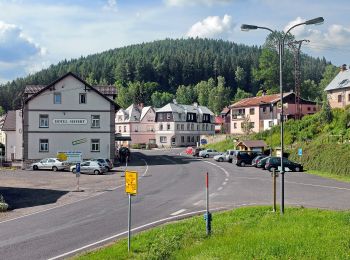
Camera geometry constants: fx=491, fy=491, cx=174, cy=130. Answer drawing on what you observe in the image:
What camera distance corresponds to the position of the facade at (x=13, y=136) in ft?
199

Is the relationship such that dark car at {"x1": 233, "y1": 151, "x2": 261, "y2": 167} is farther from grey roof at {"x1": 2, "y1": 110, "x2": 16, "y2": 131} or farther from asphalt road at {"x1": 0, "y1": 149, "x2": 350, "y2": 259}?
grey roof at {"x1": 2, "y1": 110, "x2": 16, "y2": 131}

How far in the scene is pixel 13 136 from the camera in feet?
220

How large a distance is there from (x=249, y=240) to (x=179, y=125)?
10083cm

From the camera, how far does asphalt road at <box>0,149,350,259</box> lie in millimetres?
17422

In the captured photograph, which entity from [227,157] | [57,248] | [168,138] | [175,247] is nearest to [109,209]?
[57,248]

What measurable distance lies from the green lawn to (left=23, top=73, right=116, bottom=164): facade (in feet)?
132

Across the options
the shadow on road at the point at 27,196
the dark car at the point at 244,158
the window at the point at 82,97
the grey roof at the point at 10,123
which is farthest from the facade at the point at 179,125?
the shadow on road at the point at 27,196

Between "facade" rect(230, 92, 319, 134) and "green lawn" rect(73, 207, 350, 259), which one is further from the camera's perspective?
"facade" rect(230, 92, 319, 134)

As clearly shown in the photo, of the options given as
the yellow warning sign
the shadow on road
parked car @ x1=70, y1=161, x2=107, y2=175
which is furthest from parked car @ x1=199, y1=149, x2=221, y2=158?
the yellow warning sign

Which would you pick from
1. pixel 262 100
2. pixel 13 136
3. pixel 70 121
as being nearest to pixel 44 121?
pixel 70 121

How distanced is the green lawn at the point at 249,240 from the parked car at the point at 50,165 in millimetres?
34762

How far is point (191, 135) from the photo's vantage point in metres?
119

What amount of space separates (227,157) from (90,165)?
887 inches

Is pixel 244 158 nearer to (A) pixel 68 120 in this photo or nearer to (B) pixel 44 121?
(A) pixel 68 120
